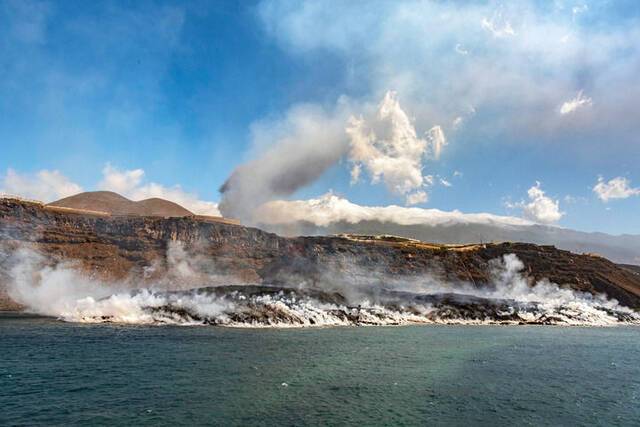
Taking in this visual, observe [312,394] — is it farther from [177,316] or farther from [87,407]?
[177,316]

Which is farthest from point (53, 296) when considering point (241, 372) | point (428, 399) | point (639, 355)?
point (639, 355)

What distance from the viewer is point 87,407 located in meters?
27.5

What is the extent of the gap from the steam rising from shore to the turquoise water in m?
15.2

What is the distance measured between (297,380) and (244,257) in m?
102

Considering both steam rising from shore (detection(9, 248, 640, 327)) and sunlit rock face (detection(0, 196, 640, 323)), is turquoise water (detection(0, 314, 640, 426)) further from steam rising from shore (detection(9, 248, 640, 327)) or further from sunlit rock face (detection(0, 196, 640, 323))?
sunlit rock face (detection(0, 196, 640, 323))

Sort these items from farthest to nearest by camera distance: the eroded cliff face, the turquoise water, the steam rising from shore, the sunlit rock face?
1. the eroded cliff face
2. the sunlit rock face
3. the steam rising from shore
4. the turquoise water

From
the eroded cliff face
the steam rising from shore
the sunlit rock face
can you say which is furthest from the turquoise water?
the eroded cliff face

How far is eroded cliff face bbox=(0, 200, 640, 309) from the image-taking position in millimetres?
112931

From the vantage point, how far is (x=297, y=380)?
36.6 m

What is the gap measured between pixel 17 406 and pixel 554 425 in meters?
33.5

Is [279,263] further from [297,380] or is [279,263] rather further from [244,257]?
[297,380]

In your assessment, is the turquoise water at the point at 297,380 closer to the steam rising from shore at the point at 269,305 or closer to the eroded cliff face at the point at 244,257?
the steam rising from shore at the point at 269,305

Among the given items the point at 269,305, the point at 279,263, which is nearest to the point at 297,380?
the point at 269,305

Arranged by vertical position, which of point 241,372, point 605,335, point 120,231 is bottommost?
point 605,335
